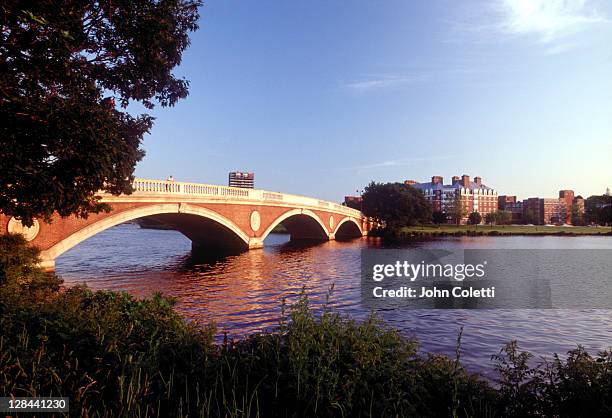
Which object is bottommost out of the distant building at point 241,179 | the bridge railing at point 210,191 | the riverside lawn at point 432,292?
the riverside lawn at point 432,292

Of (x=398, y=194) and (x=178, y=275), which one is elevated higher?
(x=398, y=194)

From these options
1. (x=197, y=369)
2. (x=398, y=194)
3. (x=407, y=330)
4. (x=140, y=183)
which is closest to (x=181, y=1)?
(x=197, y=369)

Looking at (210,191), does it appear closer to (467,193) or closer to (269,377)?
(269,377)

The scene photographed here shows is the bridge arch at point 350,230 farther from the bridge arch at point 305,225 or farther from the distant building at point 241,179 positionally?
the distant building at point 241,179

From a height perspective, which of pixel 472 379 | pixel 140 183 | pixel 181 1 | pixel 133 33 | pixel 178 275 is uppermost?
pixel 181 1

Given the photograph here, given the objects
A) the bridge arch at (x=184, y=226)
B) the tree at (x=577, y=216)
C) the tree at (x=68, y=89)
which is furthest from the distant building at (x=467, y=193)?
the tree at (x=68, y=89)

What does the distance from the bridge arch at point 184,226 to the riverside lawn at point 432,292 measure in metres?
15.6

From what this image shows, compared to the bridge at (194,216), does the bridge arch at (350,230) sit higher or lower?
lower

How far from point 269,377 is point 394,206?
248ft

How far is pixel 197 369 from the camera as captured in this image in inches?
204

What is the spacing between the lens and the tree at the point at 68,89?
887 centimetres

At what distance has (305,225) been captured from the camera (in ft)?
193

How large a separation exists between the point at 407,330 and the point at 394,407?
8.76 m

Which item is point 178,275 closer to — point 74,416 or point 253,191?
point 253,191
